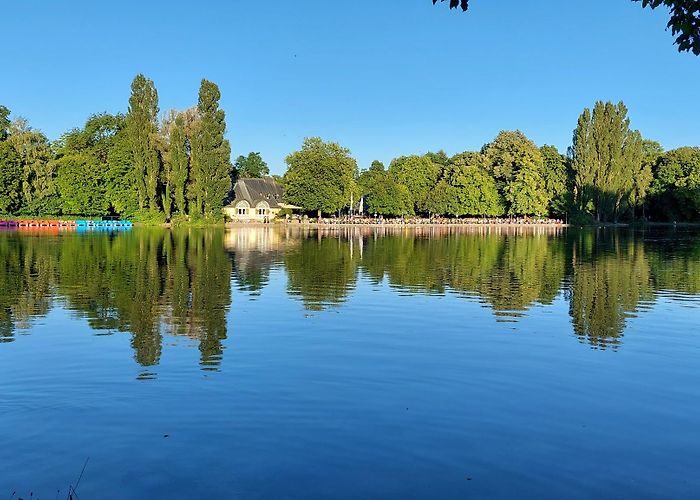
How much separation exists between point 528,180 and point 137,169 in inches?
2236

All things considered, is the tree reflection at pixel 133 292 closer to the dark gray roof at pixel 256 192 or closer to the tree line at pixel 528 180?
the tree line at pixel 528 180

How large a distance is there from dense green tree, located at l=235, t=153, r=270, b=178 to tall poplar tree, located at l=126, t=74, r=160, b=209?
193ft

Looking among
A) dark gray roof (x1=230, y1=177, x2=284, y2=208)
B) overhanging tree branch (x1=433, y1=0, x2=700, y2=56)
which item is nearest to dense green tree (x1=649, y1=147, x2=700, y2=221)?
dark gray roof (x1=230, y1=177, x2=284, y2=208)

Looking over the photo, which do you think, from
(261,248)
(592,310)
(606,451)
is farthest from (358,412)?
(261,248)

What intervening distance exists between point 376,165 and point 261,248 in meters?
74.8

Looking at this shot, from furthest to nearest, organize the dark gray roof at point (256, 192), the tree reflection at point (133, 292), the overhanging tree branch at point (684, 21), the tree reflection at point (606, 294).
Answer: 1. the dark gray roof at point (256, 192)
2. the tree reflection at point (606, 294)
3. the tree reflection at point (133, 292)
4. the overhanging tree branch at point (684, 21)

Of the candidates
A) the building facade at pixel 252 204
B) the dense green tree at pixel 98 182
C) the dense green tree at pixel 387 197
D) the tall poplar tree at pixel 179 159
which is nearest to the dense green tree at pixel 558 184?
the dense green tree at pixel 387 197

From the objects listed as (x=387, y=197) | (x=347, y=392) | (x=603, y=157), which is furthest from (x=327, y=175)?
(x=347, y=392)

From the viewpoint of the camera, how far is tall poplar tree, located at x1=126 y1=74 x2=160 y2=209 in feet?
261

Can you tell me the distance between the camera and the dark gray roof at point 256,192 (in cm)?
10950

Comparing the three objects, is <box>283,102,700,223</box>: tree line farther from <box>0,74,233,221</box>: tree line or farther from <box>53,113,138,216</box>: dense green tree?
<box>53,113,138,216</box>: dense green tree

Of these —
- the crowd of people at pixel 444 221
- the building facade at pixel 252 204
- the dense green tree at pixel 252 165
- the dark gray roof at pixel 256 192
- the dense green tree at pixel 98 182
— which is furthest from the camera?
the dense green tree at pixel 252 165

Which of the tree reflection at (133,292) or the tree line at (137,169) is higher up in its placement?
the tree line at (137,169)

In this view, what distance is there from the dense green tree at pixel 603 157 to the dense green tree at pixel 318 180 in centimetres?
3329
